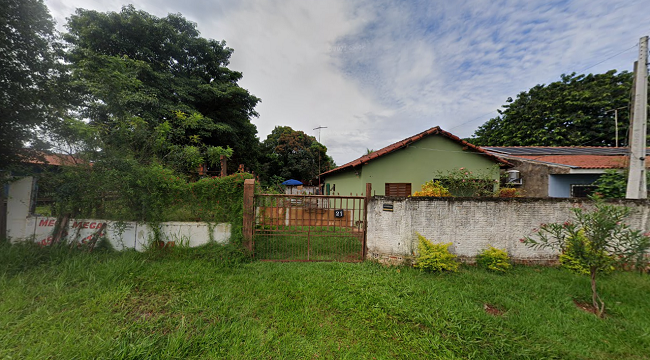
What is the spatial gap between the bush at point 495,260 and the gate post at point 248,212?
16.2 feet

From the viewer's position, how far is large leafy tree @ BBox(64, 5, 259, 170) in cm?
466

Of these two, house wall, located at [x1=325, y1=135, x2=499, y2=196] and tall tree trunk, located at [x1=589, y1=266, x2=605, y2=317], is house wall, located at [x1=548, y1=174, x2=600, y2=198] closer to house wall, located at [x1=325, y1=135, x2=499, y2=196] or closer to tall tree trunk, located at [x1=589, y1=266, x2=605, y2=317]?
house wall, located at [x1=325, y1=135, x2=499, y2=196]

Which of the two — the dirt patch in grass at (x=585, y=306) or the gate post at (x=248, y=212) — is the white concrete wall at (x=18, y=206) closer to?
the gate post at (x=248, y=212)

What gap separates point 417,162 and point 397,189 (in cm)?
136

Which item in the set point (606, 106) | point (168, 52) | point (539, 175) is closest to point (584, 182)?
point (539, 175)

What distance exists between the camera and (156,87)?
9789 mm

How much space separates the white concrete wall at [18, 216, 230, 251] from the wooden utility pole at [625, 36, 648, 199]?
9.12 meters

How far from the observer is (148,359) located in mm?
1961

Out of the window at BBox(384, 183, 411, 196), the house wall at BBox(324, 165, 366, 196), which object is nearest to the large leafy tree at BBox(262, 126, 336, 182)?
the house wall at BBox(324, 165, 366, 196)

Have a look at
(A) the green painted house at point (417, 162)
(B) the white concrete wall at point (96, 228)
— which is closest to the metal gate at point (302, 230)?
(B) the white concrete wall at point (96, 228)

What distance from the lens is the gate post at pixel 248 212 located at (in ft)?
13.6

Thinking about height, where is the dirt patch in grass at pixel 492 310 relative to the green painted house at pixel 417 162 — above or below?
below

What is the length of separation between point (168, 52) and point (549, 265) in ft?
59.2

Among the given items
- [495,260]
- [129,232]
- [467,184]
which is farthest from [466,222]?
[129,232]
